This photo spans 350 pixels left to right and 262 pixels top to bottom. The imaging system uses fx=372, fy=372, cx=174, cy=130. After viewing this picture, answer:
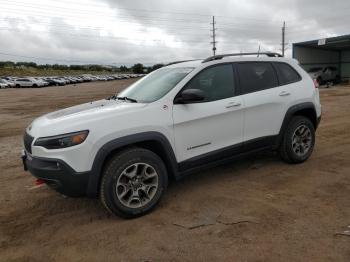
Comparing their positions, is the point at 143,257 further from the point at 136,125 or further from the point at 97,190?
the point at 136,125

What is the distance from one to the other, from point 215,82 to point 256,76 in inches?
31.1

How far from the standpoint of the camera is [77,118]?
3.97 meters

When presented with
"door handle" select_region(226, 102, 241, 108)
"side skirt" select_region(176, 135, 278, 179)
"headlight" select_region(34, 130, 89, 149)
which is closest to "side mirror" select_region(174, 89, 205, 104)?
"door handle" select_region(226, 102, 241, 108)

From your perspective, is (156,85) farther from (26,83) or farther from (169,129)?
(26,83)

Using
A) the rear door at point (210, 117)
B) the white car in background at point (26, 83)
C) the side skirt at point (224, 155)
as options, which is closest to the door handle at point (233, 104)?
the rear door at point (210, 117)

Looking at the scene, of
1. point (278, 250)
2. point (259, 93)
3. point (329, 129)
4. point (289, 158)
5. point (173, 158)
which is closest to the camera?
point (278, 250)

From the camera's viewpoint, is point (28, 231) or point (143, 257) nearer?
point (143, 257)

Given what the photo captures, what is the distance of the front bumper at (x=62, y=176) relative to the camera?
373 centimetres

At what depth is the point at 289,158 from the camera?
18.7 ft

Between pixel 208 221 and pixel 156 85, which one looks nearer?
pixel 208 221

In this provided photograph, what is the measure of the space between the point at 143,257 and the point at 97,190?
3.07 ft

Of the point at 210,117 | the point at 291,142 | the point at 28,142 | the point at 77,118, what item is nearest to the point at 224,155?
the point at 210,117

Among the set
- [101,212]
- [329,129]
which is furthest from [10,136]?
[329,129]

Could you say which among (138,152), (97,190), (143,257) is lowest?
(143,257)
